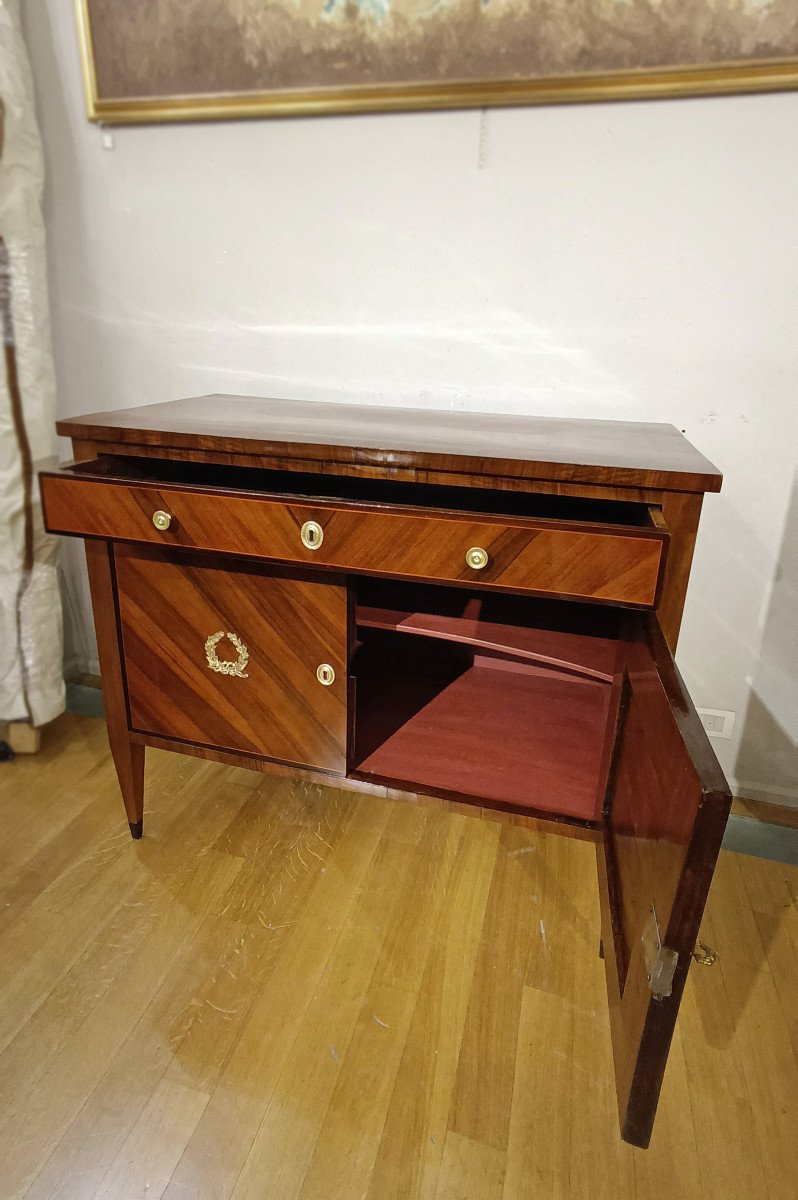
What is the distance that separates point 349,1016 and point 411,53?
156cm

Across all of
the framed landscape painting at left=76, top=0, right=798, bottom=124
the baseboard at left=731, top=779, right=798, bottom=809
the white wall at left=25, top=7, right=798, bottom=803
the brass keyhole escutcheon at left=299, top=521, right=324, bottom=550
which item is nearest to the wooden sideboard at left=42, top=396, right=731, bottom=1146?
the brass keyhole escutcheon at left=299, top=521, right=324, bottom=550

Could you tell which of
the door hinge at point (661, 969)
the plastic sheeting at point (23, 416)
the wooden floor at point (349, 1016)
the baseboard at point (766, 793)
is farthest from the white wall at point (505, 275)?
the door hinge at point (661, 969)

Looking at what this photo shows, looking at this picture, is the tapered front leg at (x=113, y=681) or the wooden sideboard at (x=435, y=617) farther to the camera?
the tapered front leg at (x=113, y=681)

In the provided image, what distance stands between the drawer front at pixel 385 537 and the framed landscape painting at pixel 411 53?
32.6 inches

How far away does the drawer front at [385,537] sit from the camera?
808mm

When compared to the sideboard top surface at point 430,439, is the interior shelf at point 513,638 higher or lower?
lower

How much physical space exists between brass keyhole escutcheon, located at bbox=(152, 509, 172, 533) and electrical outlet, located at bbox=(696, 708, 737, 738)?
3.61 ft

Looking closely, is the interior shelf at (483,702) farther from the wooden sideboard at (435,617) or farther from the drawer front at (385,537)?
the drawer front at (385,537)

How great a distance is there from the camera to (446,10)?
1180mm

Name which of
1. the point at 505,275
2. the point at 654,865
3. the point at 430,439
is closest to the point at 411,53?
the point at 505,275

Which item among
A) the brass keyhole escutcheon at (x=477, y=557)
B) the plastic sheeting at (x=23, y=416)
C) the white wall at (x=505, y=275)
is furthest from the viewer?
the plastic sheeting at (x=23, y=416)

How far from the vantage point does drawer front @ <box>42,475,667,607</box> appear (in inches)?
31.8

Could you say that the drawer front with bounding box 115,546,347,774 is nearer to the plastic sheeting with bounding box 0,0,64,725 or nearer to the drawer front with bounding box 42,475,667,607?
the drawer front with bounding box 42,475,667,607

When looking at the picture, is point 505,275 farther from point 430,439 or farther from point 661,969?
point 661,969
